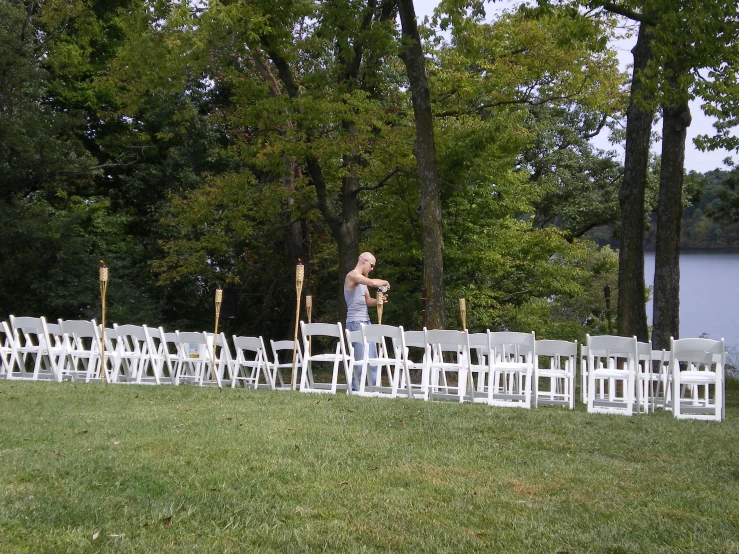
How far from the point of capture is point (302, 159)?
17953 millimetres

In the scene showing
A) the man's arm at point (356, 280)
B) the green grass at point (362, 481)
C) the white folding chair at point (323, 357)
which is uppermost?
the man's arm at point (356, 280)

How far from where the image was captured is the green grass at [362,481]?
450cm

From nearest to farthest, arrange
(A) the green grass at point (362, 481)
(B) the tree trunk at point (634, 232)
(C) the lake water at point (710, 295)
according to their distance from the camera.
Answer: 1. (A) the green grass at point (362, 481)
2. (B) the tree trunk at point (634, 232)
3. (C) the lake water at point (710, 295)

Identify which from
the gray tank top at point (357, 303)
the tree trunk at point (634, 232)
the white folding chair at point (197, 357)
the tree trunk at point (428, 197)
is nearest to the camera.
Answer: the gray tank top at point (357, 303)

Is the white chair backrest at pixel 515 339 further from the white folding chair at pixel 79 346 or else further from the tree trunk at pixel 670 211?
the white folding chair at pixel 79 346

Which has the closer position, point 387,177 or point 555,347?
point 555,347

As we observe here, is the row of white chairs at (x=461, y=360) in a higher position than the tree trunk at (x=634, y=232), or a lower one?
lower

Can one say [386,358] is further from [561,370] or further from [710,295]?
[710,295]

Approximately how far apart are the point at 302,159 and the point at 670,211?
7070 mm

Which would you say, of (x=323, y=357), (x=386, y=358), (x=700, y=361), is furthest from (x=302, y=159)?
(x=700, y=361)

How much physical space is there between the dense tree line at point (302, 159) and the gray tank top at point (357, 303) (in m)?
2.91

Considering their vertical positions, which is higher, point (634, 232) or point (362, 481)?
point (634, 232)

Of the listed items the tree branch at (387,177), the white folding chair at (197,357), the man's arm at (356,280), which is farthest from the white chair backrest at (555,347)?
the tree branch at (387,177)

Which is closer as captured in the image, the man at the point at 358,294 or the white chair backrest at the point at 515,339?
the white chair backrest at the point at 515,339
